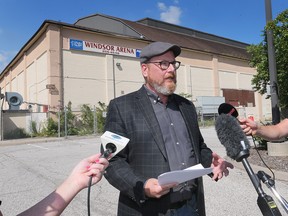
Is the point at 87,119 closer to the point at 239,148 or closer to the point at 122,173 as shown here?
the point at 122,173

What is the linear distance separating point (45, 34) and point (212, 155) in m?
27.5

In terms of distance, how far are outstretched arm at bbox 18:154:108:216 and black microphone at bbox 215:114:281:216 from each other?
77 cm

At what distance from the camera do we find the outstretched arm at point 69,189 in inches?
66.0

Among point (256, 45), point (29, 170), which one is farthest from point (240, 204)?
point (256, 45)

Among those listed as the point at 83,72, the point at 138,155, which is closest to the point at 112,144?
the point at 138,155

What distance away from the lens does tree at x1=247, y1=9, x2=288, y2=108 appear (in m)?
10.1

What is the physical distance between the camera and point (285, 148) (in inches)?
376

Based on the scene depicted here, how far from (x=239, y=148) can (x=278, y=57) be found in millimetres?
11380

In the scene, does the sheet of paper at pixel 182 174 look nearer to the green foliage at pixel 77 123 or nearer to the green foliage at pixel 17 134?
the green foliage at pixel 77 123

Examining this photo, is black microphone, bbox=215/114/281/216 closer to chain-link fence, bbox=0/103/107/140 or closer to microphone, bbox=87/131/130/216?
microphone, bbox=87/131/130/216

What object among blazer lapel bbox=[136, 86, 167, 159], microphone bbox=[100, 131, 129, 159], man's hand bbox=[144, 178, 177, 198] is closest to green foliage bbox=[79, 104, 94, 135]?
blazer lapel bbox=[136, 86, 167, 159]

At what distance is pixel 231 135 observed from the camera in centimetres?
199

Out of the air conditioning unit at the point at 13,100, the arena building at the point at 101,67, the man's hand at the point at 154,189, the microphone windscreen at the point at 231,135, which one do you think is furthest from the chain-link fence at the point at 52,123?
the microphone windscreen at the point at 231,135

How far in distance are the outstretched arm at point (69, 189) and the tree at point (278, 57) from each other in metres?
9.65
